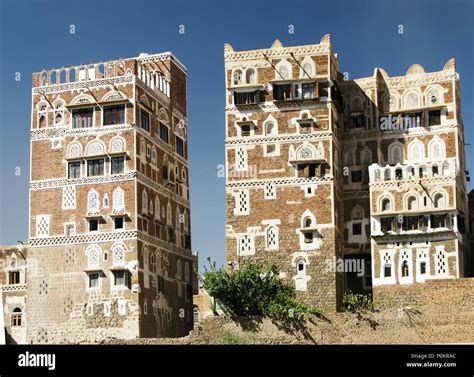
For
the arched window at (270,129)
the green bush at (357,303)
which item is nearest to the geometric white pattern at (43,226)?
the arched window at (270,129)

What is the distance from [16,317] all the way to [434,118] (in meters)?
20.7

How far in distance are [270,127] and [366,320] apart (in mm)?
9432

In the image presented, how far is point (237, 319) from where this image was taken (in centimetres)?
3862

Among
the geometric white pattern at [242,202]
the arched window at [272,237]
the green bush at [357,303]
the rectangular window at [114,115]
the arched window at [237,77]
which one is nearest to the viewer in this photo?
the green bush at [357,303]

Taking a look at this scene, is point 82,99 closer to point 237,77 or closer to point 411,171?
point 237,77

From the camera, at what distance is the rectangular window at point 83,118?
42.5 m

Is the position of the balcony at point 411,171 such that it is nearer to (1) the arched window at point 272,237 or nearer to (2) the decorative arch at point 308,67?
(1) the arched window at point 272,237

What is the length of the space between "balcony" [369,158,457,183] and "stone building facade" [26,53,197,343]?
9.88m

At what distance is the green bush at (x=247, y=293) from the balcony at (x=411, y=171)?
6178mm

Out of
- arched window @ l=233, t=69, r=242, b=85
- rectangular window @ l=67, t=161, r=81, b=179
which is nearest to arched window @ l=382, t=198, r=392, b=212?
arched window @ l=233, t=69, r=242, b=85

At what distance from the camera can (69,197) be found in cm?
4200

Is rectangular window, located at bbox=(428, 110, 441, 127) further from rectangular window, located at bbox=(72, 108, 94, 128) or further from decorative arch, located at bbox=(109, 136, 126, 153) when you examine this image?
rectangular window, located at bbox=(72, 108, 94, 128)
